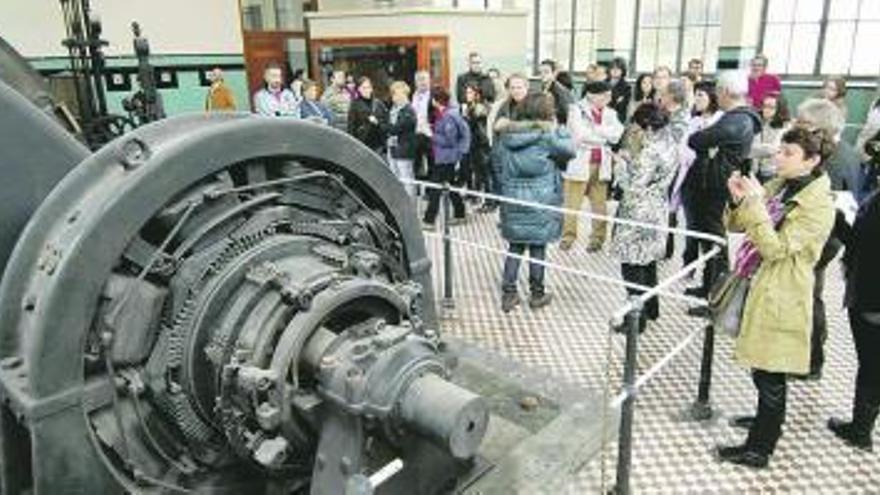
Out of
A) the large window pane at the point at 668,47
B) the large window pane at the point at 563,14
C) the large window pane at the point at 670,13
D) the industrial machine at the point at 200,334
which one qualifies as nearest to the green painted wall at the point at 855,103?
the large window pane at the point at 668,47

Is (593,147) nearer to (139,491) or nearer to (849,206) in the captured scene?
(849,206)

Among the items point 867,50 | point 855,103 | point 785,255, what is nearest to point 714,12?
point 867,50

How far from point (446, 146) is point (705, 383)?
3907mm

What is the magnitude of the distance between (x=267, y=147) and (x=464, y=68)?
877 centimetres

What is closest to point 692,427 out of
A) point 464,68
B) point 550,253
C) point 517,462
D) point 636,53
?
point 517,462

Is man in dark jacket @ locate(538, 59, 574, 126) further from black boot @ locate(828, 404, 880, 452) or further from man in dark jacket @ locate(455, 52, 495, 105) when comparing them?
black boot @ locate(828, 404, 880, 452)

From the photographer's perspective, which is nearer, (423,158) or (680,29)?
(423,158)

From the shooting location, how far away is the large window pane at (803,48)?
899cm

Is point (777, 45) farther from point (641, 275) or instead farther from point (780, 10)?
point (641, 275)

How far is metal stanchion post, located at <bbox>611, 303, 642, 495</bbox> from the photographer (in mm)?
2381

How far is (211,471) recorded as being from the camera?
1478mm

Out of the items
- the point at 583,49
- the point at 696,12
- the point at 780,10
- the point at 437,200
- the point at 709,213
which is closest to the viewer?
the point at 709,213

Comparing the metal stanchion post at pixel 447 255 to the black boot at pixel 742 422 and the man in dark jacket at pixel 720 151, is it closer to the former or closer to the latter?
the man in dark jacket at pixel 720 151

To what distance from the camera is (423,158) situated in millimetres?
7348
